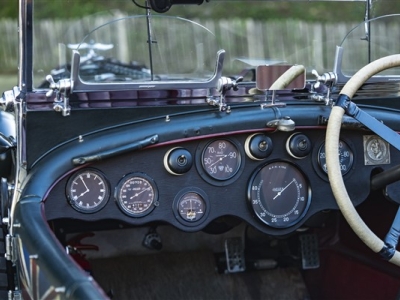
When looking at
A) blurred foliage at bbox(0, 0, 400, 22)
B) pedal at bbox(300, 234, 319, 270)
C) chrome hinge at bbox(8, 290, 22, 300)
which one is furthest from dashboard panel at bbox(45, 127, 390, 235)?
pedal at bbox(300, 234, 319, 270)

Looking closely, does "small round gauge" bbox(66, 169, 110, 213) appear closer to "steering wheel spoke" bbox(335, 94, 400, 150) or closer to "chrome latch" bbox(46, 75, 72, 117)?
"chrome latch" bbox(46, 75, 72, 117)

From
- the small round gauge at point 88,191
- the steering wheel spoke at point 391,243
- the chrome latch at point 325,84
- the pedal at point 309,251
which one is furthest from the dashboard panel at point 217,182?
the pedal at point 309,251

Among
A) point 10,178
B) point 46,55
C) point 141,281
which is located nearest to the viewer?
point 46,55

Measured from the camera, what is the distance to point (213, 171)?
323cm

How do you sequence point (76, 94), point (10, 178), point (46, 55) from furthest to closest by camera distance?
1. point (10, 178)
2. point (46, 55)
3. point (76, 94)

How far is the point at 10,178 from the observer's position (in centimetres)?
401

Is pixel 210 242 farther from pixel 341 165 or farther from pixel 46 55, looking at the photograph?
pixel 46 55

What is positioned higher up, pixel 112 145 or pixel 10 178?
pixel 112 145


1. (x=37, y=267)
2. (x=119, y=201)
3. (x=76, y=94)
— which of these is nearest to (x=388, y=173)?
(x=119, y=201)

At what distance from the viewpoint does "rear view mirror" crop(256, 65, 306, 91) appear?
Result: 125 inches

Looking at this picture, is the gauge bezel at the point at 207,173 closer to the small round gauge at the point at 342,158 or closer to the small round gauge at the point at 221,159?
the small round gauge at the point at 221,159

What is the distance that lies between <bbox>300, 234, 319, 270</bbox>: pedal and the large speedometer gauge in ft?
2.86

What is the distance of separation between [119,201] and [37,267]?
67 centimetres

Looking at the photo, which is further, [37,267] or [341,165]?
[341,165]
